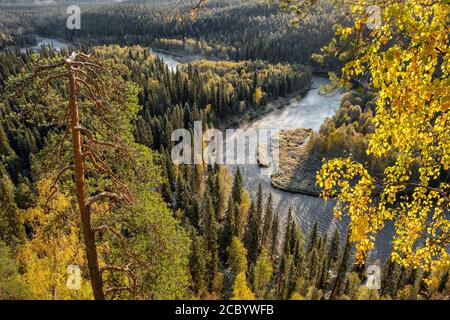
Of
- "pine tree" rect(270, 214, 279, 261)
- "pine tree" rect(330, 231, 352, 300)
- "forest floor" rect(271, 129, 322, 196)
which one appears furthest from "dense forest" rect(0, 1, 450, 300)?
"forest floor" rect(271, 129, 322, 196)

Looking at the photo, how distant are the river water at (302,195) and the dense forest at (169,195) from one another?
2099 millimetres

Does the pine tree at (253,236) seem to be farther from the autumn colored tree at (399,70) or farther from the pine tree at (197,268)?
the autumn colored tree at (399,70)

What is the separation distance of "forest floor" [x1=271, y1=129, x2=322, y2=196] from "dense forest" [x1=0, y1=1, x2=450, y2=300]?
1.52 meters

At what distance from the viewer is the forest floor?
62.4 meters

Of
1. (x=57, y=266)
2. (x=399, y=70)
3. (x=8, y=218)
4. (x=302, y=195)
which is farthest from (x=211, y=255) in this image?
(x=399, y=70)

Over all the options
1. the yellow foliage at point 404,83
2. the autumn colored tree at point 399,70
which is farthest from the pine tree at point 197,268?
the autumn colored tree at point 399,70

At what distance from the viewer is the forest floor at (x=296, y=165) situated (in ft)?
205

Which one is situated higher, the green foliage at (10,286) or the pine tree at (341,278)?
the green foliage at (10,286)

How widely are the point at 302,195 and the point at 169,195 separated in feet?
75.8

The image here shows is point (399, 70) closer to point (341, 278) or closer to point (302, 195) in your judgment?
point (341, 278)

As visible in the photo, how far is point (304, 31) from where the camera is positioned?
149 meters
